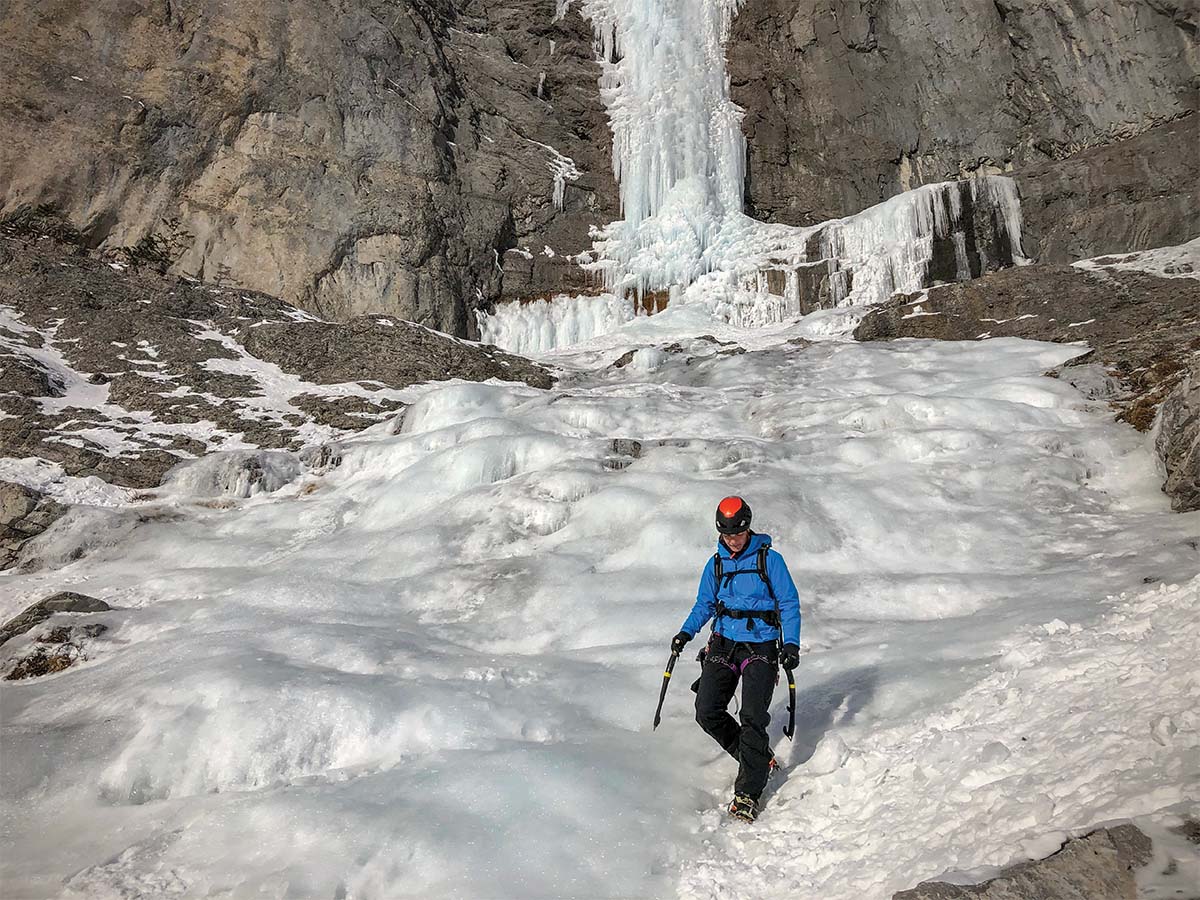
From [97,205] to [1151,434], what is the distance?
1354 inches

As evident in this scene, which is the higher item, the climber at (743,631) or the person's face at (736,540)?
the person's face at (736,540)

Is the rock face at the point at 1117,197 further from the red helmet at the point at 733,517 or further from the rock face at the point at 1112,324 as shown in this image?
the red helmet at the point at 733,517

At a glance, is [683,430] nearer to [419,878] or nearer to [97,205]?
[419,878]

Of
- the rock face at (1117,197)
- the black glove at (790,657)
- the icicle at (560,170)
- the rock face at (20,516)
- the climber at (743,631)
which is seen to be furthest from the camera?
the icicle at (560,170)

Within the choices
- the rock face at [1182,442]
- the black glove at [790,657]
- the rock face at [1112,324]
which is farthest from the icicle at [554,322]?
the black glove at [790,657]

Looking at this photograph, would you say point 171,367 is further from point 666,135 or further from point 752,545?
point 666,135

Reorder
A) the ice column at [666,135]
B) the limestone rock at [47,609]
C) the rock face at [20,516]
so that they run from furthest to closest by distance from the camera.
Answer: the ice column at [666,135], the rock face at [20,516], the limestone rock at [47,609]

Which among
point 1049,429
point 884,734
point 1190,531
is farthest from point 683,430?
point 884,734

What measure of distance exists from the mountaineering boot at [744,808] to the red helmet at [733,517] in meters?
1.57

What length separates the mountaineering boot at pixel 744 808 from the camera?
4.25 m

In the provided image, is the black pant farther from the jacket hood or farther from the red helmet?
the red helmet

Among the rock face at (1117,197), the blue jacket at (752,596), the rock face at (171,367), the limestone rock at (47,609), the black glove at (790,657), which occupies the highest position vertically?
the rock face at (1117,197)

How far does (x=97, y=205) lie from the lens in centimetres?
2853

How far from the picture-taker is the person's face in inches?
179
